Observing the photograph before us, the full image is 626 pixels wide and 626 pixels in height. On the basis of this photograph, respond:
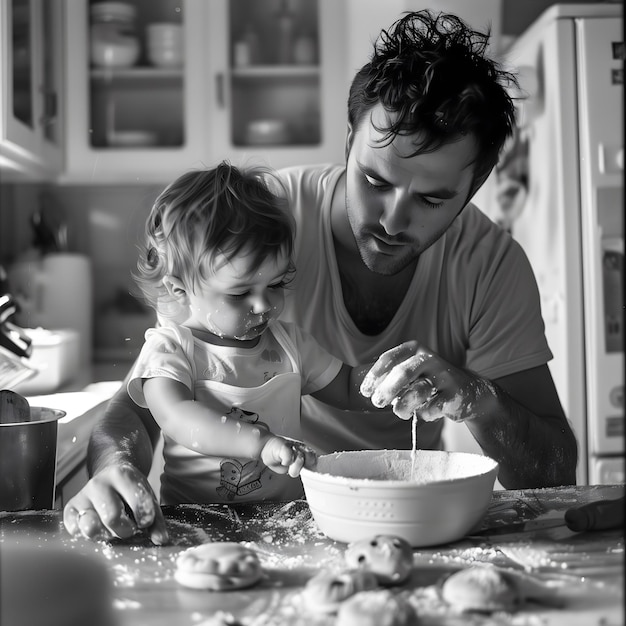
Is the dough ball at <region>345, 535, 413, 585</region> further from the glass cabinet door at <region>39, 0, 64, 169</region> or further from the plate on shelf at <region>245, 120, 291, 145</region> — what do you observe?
the plate on shelf at <region>245, 120, 291, 145</region>

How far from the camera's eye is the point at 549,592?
663 mm

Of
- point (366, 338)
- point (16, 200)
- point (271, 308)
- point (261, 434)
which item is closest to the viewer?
point (261, 434)

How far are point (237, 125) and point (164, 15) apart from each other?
1.51 feet

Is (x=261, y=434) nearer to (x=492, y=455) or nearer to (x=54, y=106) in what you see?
(x=492, y=455)

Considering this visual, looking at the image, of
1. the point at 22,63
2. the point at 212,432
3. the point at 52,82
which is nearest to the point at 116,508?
the point at 212,432

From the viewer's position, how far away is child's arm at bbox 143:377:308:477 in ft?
2.70

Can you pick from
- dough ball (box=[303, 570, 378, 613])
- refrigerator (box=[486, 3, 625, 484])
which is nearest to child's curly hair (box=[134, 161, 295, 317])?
dough ball (box=[303, 570, 378, 613])

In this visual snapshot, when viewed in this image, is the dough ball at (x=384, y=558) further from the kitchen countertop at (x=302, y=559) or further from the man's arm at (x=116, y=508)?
the man's arm at (x=116, y=508)

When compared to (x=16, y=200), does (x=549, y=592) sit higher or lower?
lower

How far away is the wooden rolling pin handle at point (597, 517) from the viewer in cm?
80

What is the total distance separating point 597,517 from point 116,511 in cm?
47

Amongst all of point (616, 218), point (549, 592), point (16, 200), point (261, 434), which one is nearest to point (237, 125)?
point (16, 200)

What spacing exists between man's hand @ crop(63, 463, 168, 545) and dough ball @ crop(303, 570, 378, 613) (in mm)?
208

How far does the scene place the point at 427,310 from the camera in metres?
1.37
